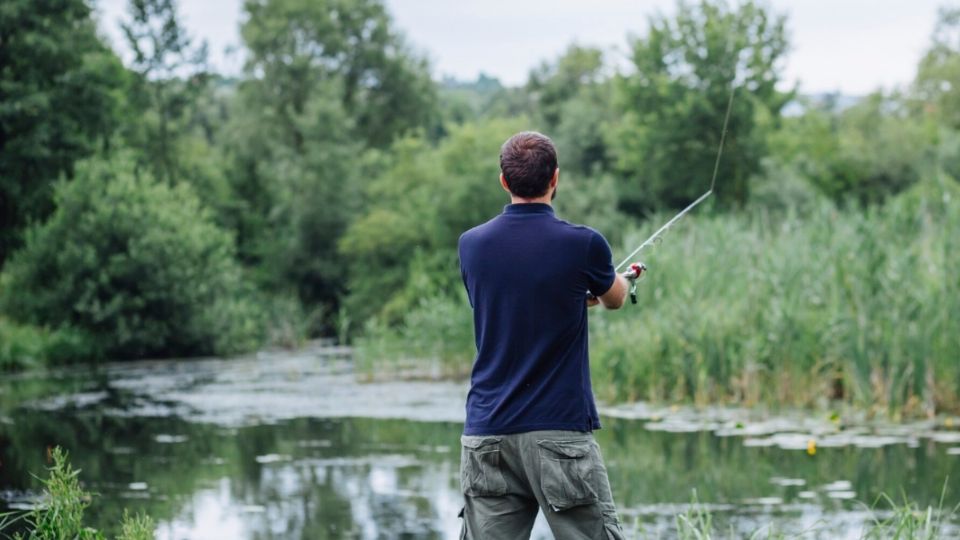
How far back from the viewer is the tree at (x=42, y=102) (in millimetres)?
30641

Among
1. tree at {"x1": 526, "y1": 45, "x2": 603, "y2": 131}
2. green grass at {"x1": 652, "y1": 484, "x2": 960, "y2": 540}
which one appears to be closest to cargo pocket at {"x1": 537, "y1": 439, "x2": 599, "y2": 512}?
green grass at {"x1": 652, "y1": 484, "x2": 960, "y2": 540}

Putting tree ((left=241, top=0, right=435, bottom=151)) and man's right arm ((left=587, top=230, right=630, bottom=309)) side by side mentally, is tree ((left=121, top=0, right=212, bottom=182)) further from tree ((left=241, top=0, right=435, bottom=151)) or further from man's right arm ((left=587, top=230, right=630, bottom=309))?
man's right arm ((left=587, top=230, right=630, bottom=309))

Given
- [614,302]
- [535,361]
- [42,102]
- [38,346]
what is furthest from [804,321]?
[42,102]

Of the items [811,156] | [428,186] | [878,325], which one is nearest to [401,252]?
[428,186]

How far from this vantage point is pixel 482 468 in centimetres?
428

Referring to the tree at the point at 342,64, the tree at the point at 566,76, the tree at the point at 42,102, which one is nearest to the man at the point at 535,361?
the tree at the point at 42,102

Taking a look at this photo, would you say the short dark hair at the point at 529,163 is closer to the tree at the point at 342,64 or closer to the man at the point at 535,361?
the man at the point at 535,361

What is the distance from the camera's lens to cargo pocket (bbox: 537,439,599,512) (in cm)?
419

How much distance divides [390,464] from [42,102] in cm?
2069

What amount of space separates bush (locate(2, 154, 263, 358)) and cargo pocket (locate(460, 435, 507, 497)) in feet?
79.9

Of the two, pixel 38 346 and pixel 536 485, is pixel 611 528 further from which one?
pixel 38 346

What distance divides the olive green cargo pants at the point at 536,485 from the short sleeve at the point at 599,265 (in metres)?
0.46

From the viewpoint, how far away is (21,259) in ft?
93.1

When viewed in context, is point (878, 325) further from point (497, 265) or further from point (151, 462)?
point (497, 265)
